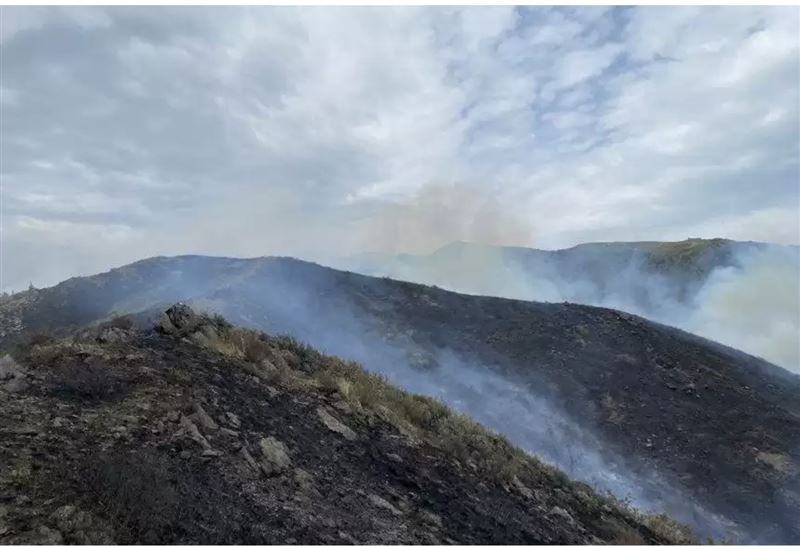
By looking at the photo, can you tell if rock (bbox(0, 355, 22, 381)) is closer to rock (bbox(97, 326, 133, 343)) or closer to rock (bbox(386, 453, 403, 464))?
rock (bbox(97, 326, 133, 343))

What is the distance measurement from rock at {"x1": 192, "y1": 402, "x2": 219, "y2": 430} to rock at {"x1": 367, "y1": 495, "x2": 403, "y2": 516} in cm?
206

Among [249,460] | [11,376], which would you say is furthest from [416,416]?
[11,376]

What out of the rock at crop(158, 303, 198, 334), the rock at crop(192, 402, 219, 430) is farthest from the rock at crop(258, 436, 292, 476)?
the rock at crop(158, 303, 198, 334)

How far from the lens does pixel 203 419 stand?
260 inches

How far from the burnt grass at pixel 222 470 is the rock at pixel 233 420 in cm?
4

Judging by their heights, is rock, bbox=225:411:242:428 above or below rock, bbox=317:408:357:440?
above

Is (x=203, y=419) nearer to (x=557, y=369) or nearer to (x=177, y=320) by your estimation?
(x=177, y=320)

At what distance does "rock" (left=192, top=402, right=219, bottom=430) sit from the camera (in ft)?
21.4

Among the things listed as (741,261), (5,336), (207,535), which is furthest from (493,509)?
(741,261)

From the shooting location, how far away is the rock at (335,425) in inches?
305

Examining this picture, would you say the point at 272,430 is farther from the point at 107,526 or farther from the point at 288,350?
the point at 288,350

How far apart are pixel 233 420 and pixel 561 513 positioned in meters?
Answer: 4.59

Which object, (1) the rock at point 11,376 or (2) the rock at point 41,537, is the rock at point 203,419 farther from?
(2) the rock at point 41,537

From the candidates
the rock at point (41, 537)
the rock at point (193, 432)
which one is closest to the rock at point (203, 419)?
the rock at point (193, 432)
